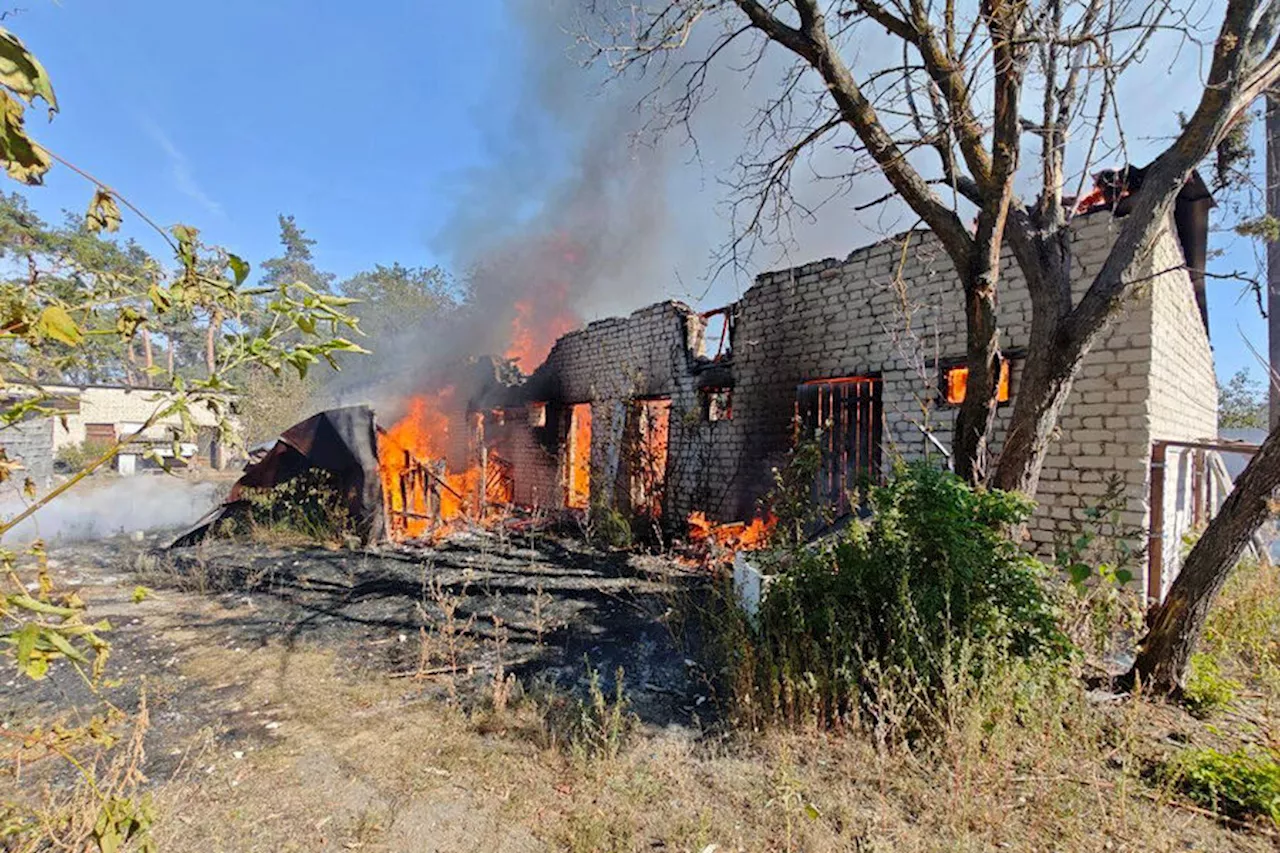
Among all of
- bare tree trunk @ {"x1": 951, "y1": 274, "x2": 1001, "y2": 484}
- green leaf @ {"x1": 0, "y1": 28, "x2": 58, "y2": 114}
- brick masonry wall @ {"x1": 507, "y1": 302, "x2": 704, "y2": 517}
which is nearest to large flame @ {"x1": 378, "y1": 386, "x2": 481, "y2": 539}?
brick masonry wall @ {"x1": 507, "y1": 302, "x2": 704, "y2": 517}

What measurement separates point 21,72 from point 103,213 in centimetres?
34

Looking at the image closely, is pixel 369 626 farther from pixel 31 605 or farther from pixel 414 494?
pixel 31 605

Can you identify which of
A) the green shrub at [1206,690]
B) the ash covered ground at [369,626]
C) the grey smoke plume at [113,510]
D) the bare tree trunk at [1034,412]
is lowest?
the grey smoke plume at [113,510]

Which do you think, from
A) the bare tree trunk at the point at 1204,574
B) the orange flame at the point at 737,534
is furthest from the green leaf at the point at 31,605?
the orange flame at the point at 737,534

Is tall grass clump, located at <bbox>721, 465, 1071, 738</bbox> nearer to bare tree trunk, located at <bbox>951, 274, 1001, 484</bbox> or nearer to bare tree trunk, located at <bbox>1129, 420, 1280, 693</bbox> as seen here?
bare tree trunk, located at <bbox>951, 274, 1001, 484</bbox>

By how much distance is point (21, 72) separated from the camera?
922 mm

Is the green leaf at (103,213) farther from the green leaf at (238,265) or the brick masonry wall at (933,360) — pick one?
the brick masonry wall at (933,360)

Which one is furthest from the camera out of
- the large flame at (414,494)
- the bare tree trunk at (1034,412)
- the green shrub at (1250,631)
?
the large flame at (414,494)

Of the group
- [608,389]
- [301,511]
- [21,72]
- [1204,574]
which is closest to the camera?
[21,72]

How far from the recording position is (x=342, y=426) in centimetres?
908

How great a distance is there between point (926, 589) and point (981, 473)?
1250mm

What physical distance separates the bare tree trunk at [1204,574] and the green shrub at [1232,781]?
2.21 ft

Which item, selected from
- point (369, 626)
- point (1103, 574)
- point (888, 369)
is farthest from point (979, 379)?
point (369, 626)

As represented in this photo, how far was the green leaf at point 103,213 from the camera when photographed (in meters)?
1.17
